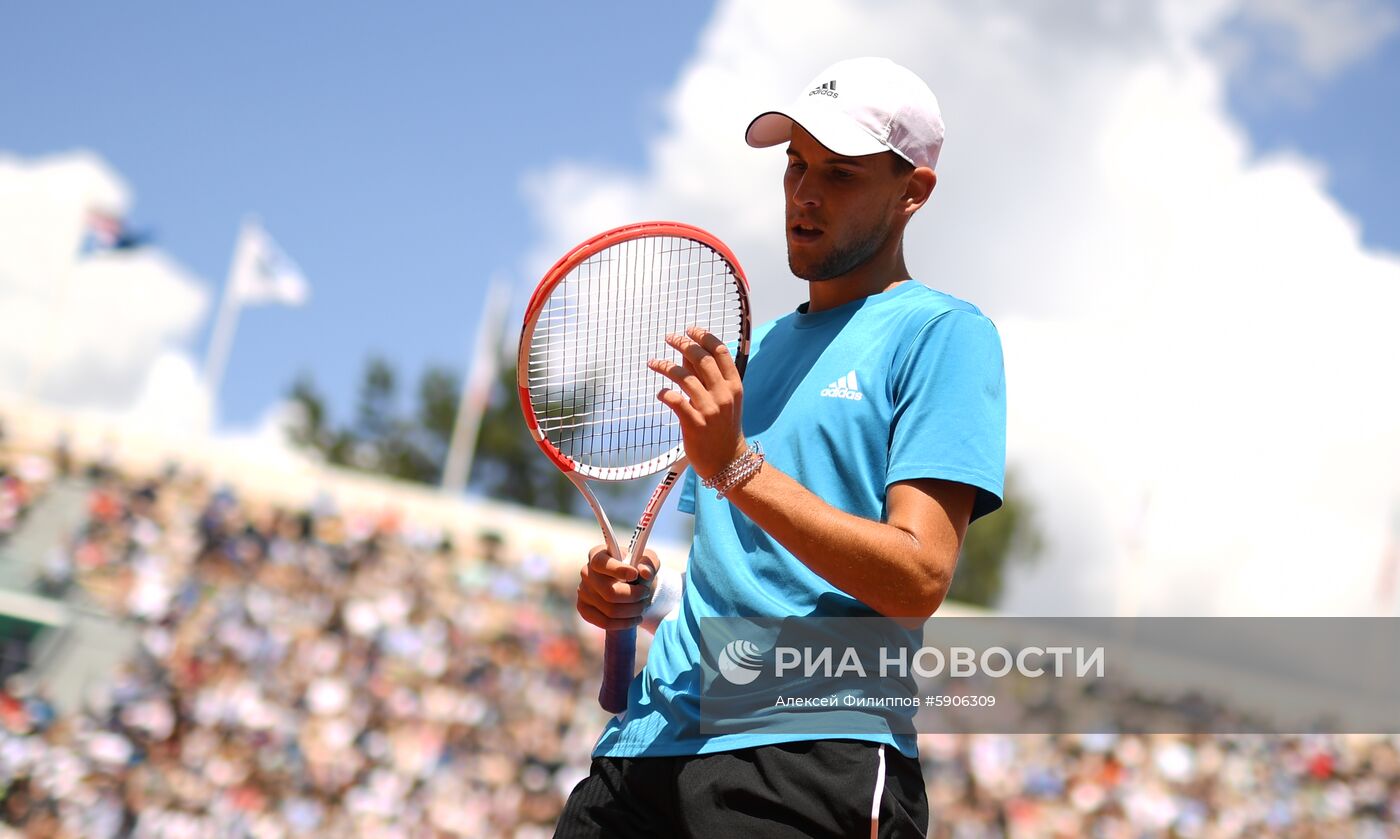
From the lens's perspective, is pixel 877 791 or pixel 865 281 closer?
pixel 877 791

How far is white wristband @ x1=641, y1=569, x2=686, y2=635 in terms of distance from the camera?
214cm

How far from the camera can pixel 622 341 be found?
7.62 feet

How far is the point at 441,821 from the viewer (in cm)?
908

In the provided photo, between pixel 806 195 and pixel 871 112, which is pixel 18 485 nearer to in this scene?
pixel 806 195

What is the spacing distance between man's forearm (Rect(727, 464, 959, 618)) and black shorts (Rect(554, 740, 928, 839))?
220 mm

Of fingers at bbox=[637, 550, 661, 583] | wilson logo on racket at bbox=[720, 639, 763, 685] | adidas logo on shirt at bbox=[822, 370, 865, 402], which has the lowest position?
wilson logo on racket at bbox=[720, 639, 763, 685]

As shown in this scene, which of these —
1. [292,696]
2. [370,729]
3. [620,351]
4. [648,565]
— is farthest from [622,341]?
[292,696]

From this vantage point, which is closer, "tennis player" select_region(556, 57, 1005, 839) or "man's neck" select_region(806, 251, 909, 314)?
"tennis player" select_region(556, 57, 1005, 839)

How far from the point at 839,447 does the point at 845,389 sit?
85 millimetres

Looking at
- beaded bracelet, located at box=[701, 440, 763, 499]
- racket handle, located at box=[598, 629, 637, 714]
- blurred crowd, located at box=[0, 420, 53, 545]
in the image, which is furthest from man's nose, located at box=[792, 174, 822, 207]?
blurred crowd, located at box=[0, 420, 53, 545]

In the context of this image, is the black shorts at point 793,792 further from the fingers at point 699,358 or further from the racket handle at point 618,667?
the fingers at point 699,358

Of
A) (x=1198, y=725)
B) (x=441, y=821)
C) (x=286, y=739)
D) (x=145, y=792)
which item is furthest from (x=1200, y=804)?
(x=145, y=792)

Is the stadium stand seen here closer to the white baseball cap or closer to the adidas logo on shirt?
the adidas logo on shirt

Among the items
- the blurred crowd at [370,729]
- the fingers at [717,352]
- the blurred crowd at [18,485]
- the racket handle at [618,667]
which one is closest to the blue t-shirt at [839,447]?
the racket handle at [618,667]
